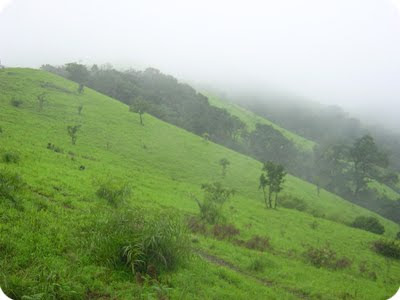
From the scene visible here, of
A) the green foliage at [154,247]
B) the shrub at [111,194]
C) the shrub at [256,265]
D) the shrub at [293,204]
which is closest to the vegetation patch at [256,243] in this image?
the shrub at [256,265]

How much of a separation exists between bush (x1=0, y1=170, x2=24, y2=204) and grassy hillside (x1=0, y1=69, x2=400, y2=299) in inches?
13.4

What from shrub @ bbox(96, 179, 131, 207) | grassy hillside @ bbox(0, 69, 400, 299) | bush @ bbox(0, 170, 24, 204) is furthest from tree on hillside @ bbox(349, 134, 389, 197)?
bush @ bbox(0, 170, 24, 204)

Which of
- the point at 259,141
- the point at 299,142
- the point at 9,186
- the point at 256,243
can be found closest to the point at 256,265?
the point at 256,243

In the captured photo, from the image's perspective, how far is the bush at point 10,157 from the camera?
65.3 feet

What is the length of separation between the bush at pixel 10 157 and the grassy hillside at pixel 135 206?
0.54 metres

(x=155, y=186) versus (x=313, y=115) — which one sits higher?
(x=313, y=115)

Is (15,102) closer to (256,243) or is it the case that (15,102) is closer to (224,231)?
(224,231)

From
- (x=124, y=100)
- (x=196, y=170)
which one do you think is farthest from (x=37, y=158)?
(x=124, y=100)

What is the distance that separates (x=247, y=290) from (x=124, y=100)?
270 ft

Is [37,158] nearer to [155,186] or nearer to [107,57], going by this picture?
[155,186]

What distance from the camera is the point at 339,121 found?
519 ft

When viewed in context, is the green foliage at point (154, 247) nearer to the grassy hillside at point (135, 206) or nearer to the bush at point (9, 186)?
the grassy hillside at point (135, 206)

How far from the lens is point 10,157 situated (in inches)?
799

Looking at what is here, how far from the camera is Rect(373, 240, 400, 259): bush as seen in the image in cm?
2801
